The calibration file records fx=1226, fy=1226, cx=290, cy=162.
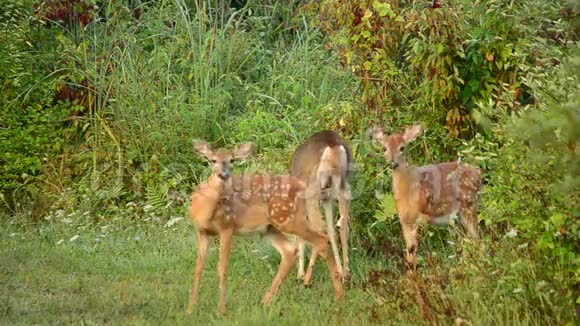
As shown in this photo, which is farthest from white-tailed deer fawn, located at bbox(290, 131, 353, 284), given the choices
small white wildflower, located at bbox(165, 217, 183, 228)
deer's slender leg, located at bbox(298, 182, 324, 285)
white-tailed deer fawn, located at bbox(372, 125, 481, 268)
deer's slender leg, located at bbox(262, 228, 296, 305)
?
small white wildflower, located at bbox(165, 217, 183, 228)

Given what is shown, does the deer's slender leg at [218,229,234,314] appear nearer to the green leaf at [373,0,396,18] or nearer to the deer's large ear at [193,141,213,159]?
the deer's large ear at [193,141,213,159]

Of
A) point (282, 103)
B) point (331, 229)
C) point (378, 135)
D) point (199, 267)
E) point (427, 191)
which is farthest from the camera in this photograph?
point (282, 103)

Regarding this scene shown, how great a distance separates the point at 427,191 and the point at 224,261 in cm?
182

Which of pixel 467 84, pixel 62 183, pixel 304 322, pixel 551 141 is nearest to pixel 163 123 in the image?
pixel 62 183

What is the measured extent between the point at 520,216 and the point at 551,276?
36cm

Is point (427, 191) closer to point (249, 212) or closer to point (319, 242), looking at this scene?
point (319, 242)

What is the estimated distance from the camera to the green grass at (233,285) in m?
6.70

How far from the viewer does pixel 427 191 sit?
9.31 meters

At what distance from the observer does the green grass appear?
22.0 ft

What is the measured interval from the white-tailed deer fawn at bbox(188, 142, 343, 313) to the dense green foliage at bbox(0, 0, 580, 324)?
2.13 feet

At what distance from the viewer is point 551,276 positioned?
21.2 feet

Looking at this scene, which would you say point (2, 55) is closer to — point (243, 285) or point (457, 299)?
point (243, 285)

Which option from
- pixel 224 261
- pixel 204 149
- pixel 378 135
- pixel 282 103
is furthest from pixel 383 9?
pixel 282 103

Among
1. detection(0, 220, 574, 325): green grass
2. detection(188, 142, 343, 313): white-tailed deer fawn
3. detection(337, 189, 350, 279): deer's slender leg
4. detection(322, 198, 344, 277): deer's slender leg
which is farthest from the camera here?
detection(337, 189, 350, 279): deer's slender leg
